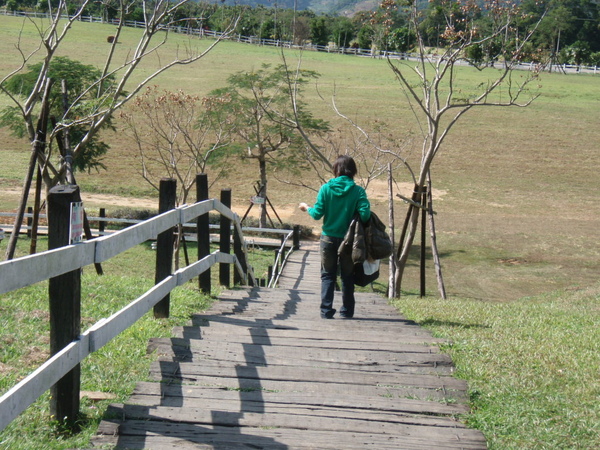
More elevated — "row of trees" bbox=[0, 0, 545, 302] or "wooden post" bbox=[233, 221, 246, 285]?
"row of trees" bbox=[0, 0, 545, 302]

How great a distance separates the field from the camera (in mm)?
4509

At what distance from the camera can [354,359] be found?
4738 millimetres

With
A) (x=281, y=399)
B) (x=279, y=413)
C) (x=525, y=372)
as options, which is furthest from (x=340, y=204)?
(x=279, y=413)

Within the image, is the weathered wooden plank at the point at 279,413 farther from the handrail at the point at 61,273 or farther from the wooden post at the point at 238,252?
the wooden post at the point at 238,252

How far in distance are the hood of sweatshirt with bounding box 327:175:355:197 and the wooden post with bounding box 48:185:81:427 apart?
11.4 feet

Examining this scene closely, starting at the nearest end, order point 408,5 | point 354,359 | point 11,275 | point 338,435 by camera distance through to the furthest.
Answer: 1. point 11,275
2. point 338,435
3. point 354,359
4. point 408,5

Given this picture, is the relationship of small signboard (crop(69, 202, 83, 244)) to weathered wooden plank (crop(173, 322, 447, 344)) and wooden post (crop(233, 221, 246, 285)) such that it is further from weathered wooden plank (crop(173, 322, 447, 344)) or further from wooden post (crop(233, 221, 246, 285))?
wooden post (crop(233, 221, 246, 285))

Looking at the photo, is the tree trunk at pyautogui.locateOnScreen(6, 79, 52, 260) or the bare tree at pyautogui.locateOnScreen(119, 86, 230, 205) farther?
the bare tree at pyautogui.locateOnScreen(119, 86, 230, 205)

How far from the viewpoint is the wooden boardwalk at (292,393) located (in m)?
3.45

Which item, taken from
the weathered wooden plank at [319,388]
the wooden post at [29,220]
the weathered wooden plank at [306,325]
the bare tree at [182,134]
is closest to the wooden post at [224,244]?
the weathered wooden plank at [306,325]

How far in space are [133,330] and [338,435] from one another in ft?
7.64

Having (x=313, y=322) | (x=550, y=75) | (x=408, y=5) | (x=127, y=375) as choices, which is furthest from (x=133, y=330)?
(x=550, y=75)

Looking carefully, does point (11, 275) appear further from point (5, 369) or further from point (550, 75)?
point (550, 75)

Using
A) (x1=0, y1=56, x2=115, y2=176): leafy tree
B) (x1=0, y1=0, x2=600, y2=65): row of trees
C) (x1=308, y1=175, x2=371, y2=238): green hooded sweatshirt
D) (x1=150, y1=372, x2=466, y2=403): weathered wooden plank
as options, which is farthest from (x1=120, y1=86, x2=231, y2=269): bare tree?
(x1=150, y1=372, x2=466, y2=403): weathered wooden plank
